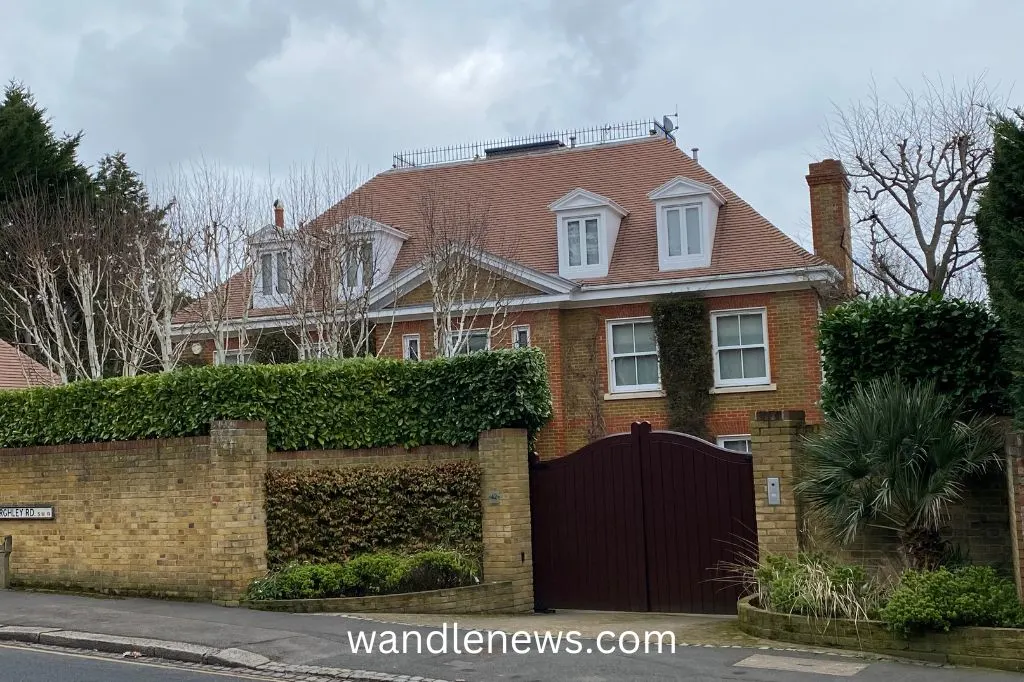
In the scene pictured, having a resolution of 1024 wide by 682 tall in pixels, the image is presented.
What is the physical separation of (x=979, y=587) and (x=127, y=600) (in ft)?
32.9

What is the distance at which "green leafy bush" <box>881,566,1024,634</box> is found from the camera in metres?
9.80

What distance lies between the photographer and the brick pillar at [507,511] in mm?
14250

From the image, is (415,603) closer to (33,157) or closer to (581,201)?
(581,201)

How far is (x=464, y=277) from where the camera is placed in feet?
77.7

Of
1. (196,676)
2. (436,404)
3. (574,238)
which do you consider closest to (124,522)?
(436,404)

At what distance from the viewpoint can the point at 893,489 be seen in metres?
11.0

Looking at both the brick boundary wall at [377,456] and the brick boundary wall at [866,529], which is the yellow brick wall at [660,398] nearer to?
the brick boundary wall at [377,456]

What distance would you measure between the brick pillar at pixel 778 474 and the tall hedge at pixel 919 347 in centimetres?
54

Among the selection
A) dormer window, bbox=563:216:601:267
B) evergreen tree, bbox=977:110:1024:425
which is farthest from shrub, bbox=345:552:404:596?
dormer window, bbox=563:216:601:267

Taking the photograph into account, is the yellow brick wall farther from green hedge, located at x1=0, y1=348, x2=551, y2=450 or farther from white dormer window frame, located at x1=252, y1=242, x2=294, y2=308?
green hedge, located at x1=0, y1=348, x2=551, y2=450

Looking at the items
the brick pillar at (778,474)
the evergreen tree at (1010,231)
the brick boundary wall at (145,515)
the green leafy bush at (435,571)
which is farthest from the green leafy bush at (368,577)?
the evergreen tree at (1010,231)

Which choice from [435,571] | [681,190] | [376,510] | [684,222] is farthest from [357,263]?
[435,571]

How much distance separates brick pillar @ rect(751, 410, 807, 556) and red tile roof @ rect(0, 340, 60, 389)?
17.6 meters

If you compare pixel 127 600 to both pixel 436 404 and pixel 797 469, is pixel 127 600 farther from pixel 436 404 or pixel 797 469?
pixel 797 469
